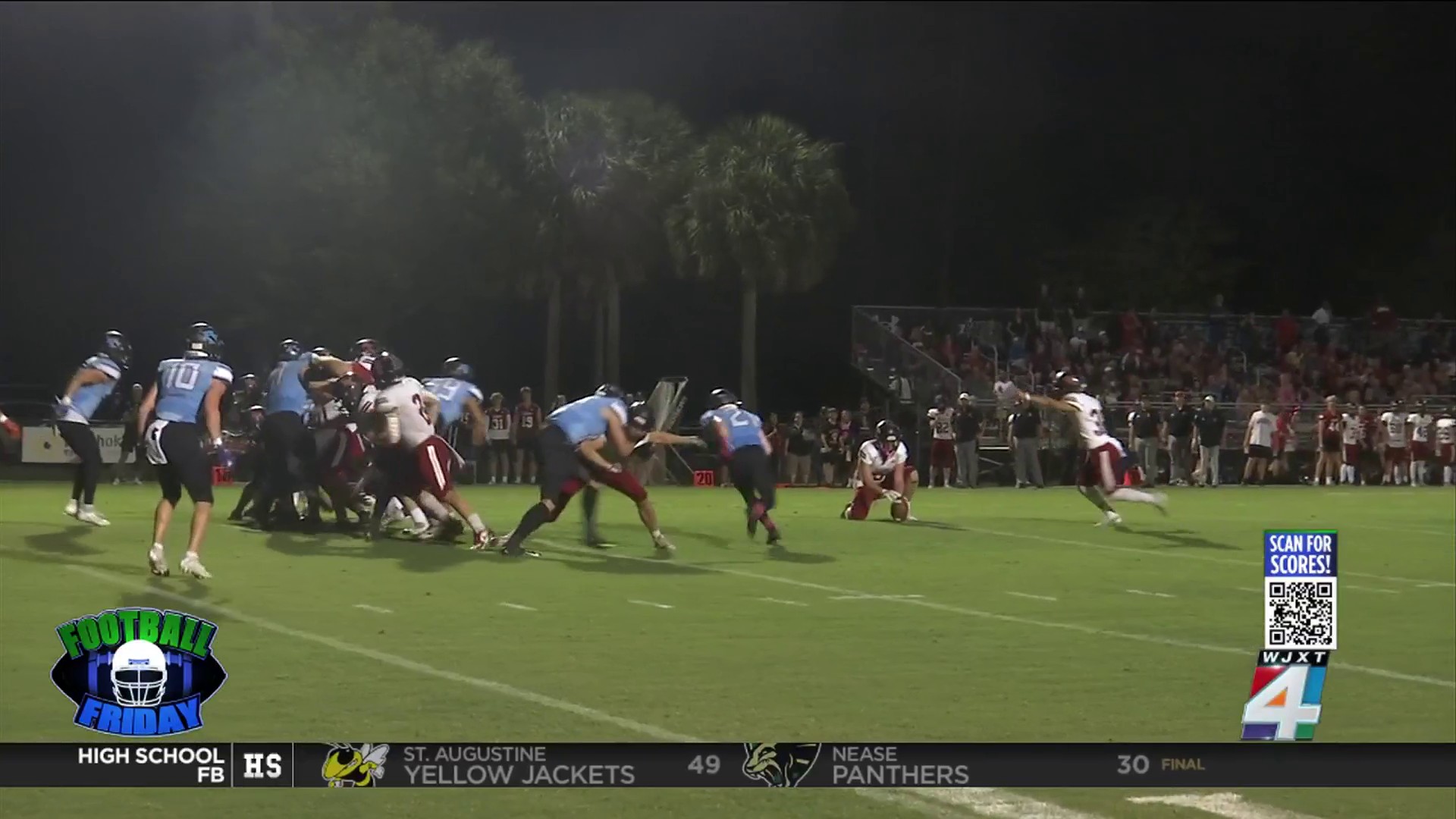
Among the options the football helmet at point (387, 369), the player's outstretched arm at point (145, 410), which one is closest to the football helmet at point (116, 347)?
the player's outstretched arm at point (145, 410)

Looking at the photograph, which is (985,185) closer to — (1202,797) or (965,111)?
(965,111)

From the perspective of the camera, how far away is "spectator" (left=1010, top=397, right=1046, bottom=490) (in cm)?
2697

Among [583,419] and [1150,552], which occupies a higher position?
[583,419]

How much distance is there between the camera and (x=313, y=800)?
5.92 metres

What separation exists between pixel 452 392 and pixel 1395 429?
67.8 feet

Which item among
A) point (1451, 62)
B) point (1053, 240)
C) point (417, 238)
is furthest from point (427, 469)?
point (1053, 240)

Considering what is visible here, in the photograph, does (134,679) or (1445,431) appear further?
(1445,431)

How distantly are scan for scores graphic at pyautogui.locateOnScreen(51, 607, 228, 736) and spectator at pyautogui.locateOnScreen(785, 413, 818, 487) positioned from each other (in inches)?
905

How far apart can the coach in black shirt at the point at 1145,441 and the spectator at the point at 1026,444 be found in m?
2.07

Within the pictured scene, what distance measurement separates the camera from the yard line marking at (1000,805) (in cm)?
593

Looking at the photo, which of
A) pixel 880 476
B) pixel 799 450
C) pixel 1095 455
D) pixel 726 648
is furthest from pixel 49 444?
pixel 799 450

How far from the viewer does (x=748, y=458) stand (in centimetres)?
1595

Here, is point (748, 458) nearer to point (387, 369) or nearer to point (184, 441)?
point (387, 369)

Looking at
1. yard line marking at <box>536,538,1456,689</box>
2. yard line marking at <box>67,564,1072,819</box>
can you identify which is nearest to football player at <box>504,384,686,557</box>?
yard line marking at <box>536,538,1456,689</box>
